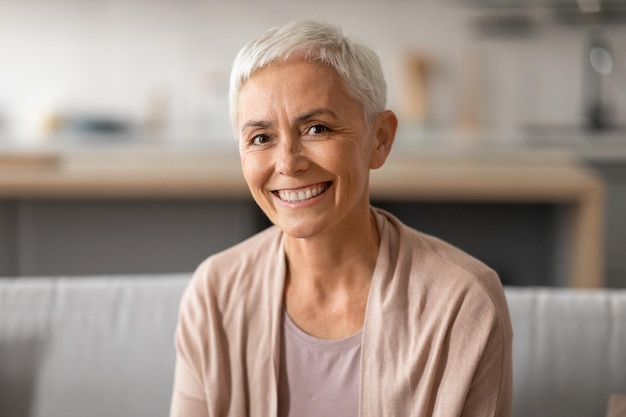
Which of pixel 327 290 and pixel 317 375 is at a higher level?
pixel 327 290

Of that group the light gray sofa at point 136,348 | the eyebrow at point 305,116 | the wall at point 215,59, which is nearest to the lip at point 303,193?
the eyebrow at point 305,116

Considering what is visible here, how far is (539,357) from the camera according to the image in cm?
178

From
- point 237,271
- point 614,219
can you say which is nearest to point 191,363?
point 237,271

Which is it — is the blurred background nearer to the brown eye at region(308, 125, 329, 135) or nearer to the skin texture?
the skin texture

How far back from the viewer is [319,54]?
1397 millimetres

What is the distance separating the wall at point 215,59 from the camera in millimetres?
4703

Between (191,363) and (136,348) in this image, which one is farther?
(136,348)

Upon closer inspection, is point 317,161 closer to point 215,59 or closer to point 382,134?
point 382,134

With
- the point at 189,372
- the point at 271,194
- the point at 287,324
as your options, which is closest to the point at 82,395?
the point at 189,372

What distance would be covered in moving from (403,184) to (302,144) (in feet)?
6.66

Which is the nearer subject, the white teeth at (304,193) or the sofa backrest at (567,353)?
the white teeth at (304,193)

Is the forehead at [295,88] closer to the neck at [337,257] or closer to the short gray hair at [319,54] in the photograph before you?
the short gray hair at [319,54]

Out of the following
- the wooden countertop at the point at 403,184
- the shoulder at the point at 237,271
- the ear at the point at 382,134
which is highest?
the ear at the point at 382,134

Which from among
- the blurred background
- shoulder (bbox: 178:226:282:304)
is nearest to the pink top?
shoulder (bbox: 178:226:282:304)
